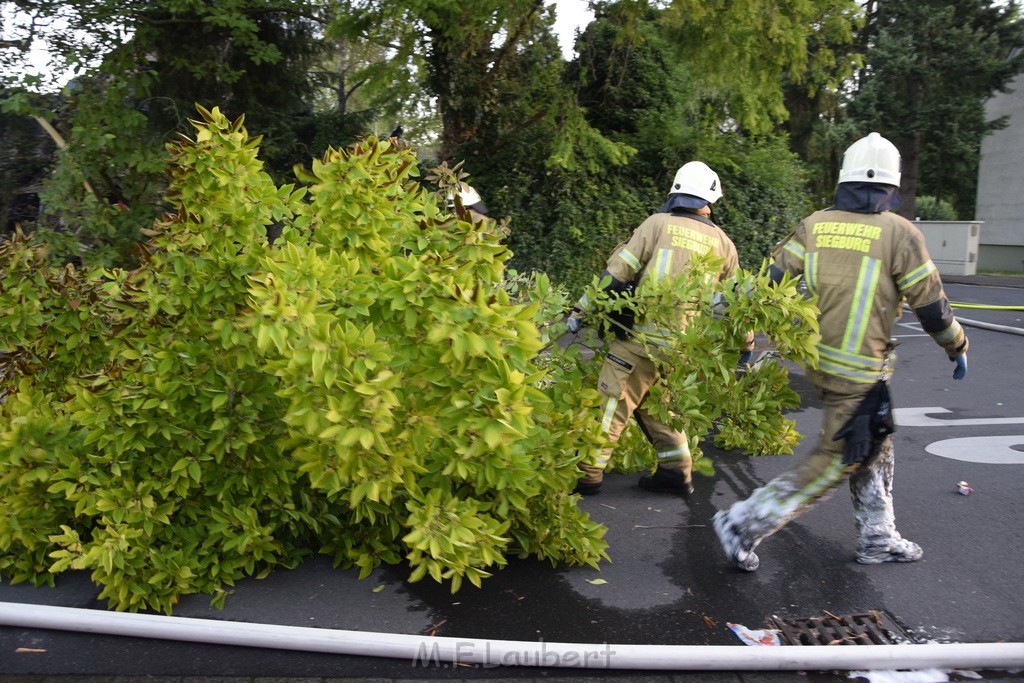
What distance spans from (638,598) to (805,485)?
35.8 inches

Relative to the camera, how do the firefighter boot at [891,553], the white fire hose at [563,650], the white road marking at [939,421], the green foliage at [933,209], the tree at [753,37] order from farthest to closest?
1. the green foliage at [933,209]
2. the tree at [753,37]
3. the white road marking at [939,421]
4. the firefighter boot at [891,553]
5. the white fire hose at [563,650]

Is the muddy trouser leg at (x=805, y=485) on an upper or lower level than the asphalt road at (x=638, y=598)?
upper

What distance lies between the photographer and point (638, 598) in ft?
11.7

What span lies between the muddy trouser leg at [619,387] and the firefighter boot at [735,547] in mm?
857

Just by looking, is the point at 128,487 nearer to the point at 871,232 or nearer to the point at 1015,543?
the point at 871,232

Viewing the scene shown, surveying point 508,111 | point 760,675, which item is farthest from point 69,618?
point 508,111

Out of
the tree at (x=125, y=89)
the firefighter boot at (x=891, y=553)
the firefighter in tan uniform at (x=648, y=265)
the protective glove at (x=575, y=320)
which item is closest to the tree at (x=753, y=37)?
the tree at (x=125, y=89)

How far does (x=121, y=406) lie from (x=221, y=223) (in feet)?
2.82

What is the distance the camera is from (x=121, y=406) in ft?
10.8

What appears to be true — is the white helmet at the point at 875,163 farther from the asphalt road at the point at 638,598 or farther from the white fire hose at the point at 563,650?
the white fire hose at the point at 563,650

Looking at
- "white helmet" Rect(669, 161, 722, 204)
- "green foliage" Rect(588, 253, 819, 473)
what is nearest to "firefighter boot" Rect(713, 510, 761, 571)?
"green foliage" Rect(588, 253, 819, 473)

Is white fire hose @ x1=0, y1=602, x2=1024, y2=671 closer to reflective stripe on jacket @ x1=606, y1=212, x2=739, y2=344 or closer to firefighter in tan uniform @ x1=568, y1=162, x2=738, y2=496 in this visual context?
firefighter in tan uniform @ x1=568, y1=162, x2=738, y2=496

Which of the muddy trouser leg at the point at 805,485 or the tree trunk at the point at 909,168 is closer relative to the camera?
the muddy trouser leg at the point at 805,485

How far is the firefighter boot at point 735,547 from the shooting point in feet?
12.1
